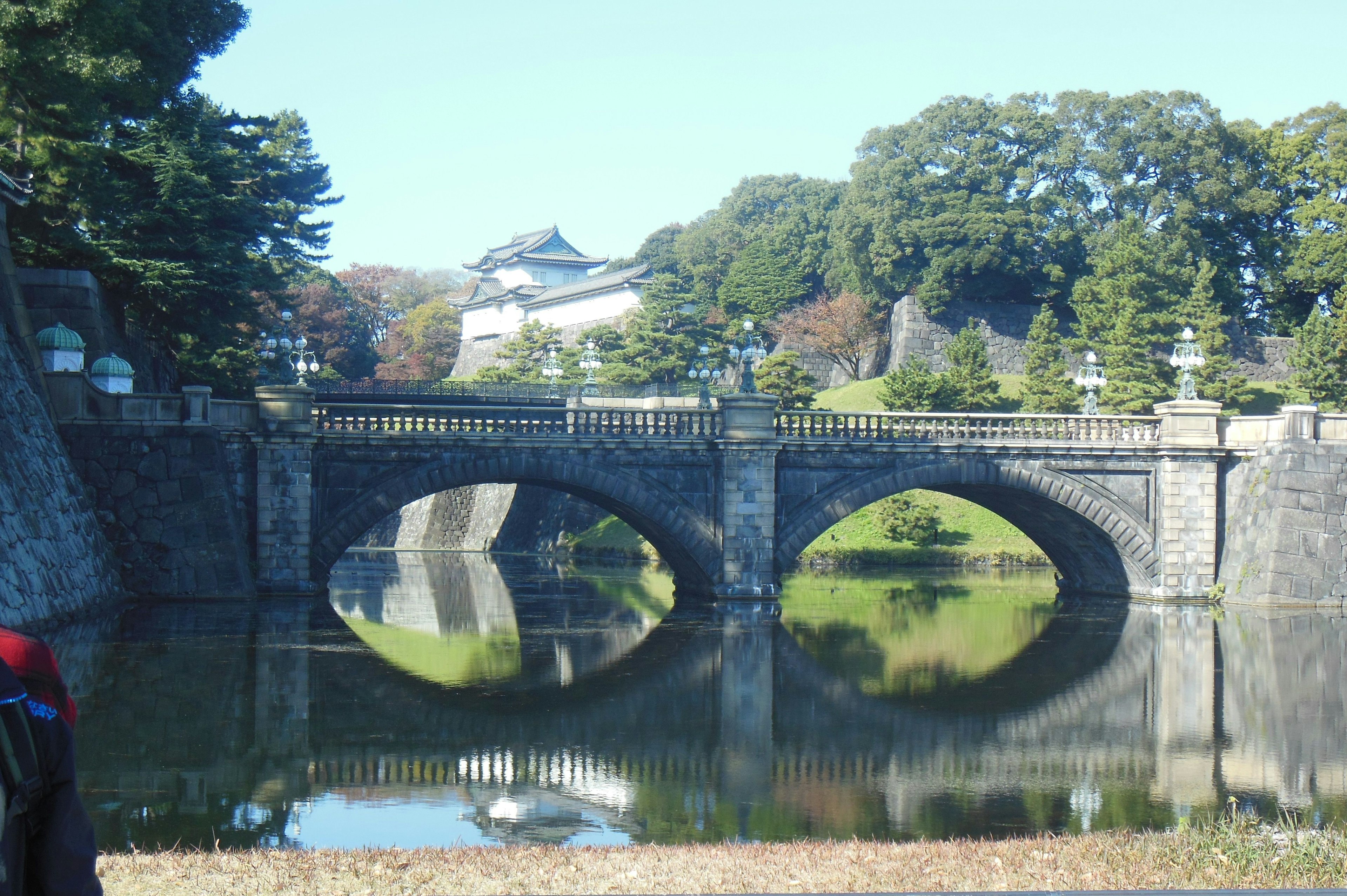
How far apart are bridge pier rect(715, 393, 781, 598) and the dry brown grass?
2288cm

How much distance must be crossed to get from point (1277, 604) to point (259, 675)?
25251 mm

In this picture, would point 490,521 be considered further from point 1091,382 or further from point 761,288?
point 1091,382

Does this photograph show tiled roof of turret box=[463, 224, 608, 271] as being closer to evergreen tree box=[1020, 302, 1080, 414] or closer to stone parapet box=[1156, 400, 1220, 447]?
evergreen tree box=[1020, 302, 1080, 414]

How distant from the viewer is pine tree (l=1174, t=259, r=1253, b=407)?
2211 inches

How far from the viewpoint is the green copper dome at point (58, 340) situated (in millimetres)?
29875

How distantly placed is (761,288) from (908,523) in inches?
1324

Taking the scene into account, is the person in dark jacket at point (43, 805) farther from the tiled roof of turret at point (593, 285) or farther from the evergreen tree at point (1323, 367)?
the tiled roof of turret at point (593, 285)

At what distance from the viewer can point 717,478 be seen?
34.0 m

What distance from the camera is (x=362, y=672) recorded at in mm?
22625

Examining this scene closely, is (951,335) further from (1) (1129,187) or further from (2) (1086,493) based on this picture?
(2) (1086,493)

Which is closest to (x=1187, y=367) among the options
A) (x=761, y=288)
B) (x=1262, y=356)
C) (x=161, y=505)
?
(x=161, y=505)

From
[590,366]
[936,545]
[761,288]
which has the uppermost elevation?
[761,288]

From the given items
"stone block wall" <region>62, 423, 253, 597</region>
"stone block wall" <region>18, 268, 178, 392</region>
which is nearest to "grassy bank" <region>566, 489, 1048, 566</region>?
"stone block wall" <region>62, 423, 253, 597</region>

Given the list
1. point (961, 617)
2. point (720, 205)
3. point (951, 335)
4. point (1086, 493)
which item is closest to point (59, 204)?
point (961, 617)
